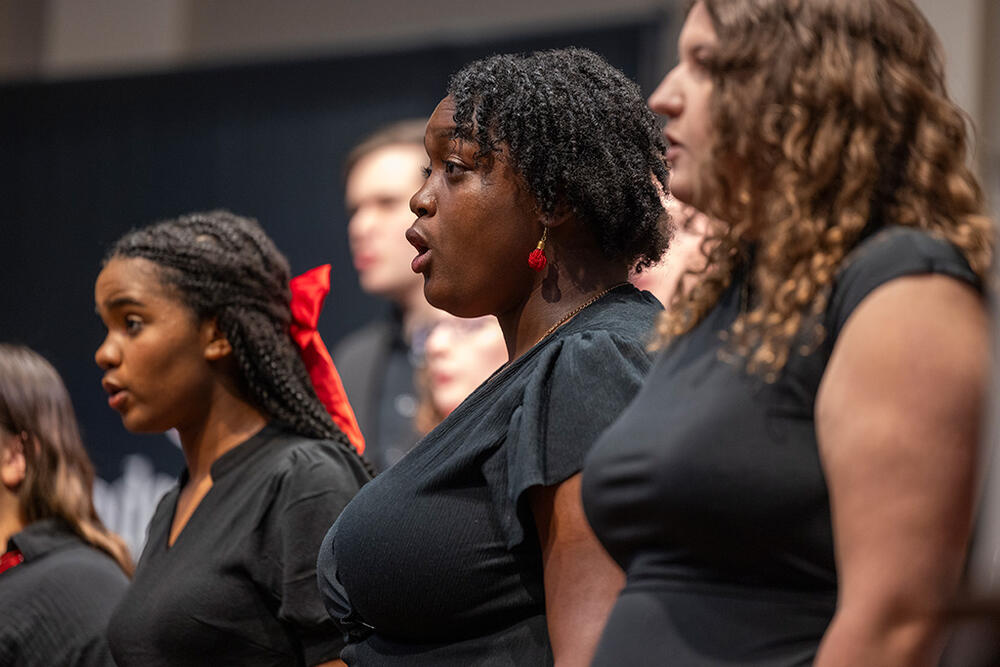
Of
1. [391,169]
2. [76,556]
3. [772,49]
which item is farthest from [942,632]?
→ [391,169]

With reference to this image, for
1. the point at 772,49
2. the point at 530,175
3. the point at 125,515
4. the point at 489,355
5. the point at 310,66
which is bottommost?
the point at 125,515

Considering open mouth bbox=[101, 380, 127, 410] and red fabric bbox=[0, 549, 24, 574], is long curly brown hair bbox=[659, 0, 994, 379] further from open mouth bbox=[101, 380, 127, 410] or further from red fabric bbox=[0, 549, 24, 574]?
red fabric bbox=[0, 549, 24, 574]

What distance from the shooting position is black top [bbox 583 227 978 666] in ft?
4.10

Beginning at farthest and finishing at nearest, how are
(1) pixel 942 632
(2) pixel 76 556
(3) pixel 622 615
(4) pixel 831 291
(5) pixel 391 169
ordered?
(5) pixel 391 169, (2) pixel 76 556, (3) pixel 622 615, (4) pixel 831 291, (1) pixel 942 632

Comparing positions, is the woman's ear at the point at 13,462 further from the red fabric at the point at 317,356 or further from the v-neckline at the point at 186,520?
the red fabric at the point at 317,356

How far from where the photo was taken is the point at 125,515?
4262 mm

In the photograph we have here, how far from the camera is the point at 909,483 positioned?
1146 millimetres

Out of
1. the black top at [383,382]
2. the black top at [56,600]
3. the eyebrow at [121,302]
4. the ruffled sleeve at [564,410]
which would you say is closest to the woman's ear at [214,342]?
the eyebrow at [121,302]

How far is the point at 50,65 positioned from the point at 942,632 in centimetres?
505

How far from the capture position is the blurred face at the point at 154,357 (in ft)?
8.39

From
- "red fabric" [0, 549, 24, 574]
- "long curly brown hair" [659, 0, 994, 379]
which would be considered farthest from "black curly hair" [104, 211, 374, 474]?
"long curly brown hair" [659, 0, 994, 379]

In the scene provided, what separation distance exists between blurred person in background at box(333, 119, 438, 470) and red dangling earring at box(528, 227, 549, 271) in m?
2.00

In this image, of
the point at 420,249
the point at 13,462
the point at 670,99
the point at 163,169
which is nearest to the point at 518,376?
the point at 420,249

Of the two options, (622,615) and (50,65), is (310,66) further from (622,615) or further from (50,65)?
(622,615)
